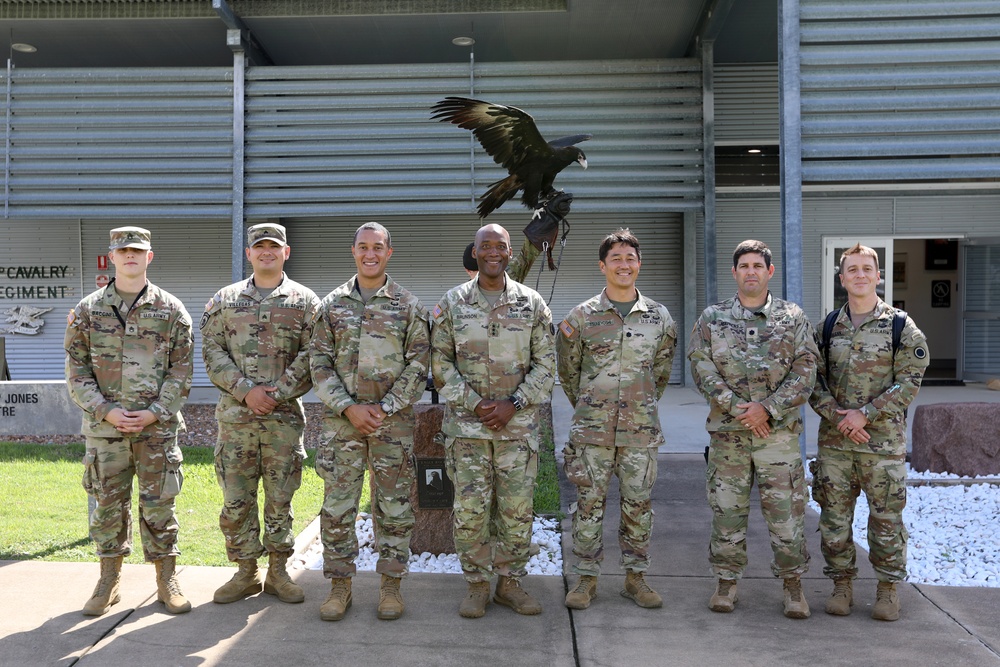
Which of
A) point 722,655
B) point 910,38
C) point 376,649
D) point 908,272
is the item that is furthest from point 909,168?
point 908,272

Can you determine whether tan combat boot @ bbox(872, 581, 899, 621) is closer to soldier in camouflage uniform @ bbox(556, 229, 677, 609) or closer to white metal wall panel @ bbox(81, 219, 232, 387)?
soldier in camouflage uniform @ bbox(556, 229, 677, 609)

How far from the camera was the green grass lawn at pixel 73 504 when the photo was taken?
4753 mm

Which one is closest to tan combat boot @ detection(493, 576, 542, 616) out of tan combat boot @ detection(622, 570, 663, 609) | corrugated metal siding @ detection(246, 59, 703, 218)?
tan combat boot @ detection(622, 570, 663, 609)

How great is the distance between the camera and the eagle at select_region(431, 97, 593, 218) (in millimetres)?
4852

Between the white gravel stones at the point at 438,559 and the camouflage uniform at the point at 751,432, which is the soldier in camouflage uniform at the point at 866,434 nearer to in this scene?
the camouflage uniform at the point at 751,432

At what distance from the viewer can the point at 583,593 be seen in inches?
153

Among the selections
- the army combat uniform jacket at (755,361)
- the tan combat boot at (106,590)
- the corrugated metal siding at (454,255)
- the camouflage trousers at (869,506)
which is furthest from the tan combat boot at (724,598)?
the corrugated metal siding at (454,255)

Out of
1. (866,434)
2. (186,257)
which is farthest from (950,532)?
(186,257)

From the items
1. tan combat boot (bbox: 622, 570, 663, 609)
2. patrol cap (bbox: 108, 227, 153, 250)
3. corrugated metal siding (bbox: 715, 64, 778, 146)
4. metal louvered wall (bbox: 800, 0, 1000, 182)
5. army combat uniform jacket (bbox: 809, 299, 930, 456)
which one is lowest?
tan combat boot (bbox: 622, 570, 663, 609)

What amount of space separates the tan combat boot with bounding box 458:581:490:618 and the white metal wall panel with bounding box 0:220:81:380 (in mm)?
10321

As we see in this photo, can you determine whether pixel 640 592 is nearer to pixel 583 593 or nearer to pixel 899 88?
pixel 583 593

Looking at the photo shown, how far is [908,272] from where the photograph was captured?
15312 millimetres

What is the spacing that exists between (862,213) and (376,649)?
34.8ft

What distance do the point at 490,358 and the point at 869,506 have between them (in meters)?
1.91
